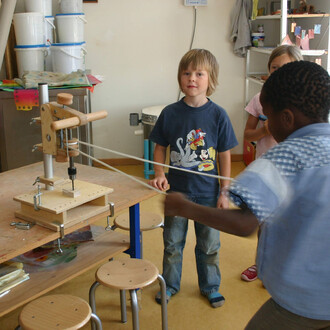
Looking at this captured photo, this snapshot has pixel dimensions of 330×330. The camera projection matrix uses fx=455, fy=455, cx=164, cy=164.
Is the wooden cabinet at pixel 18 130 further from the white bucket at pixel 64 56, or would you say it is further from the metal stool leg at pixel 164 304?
the metal stool leg at pixel 164 304

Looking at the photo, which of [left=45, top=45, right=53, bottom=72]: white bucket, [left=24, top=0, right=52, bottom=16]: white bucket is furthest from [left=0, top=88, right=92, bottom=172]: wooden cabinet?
[left=24, top=0, right=52, bottom=16]: white bucket

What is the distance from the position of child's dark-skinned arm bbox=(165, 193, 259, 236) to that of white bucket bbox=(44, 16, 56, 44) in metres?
2.88

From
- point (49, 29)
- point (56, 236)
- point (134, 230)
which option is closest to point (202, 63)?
point (134, 230)

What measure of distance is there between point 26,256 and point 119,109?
290 cm

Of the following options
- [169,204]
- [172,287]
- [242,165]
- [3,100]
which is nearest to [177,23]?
[242,165]

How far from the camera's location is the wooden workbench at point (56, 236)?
143 cm

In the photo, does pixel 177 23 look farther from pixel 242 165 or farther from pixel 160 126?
pixel 160 126

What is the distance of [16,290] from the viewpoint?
5.47 feet

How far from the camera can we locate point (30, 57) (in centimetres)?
353

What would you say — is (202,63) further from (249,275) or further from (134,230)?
(249,275)

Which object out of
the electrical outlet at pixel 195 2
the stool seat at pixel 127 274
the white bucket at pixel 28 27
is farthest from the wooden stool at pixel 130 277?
the electrical outlet at pixel 195 2

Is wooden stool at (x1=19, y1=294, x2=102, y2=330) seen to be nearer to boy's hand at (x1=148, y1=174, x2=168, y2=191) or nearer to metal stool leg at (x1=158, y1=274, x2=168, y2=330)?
metal stool leg at (x1=158, y1=274, x2=168, y2=330)

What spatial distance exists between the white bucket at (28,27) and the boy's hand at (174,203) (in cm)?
277

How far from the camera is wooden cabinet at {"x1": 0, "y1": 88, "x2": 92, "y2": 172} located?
128 inches
